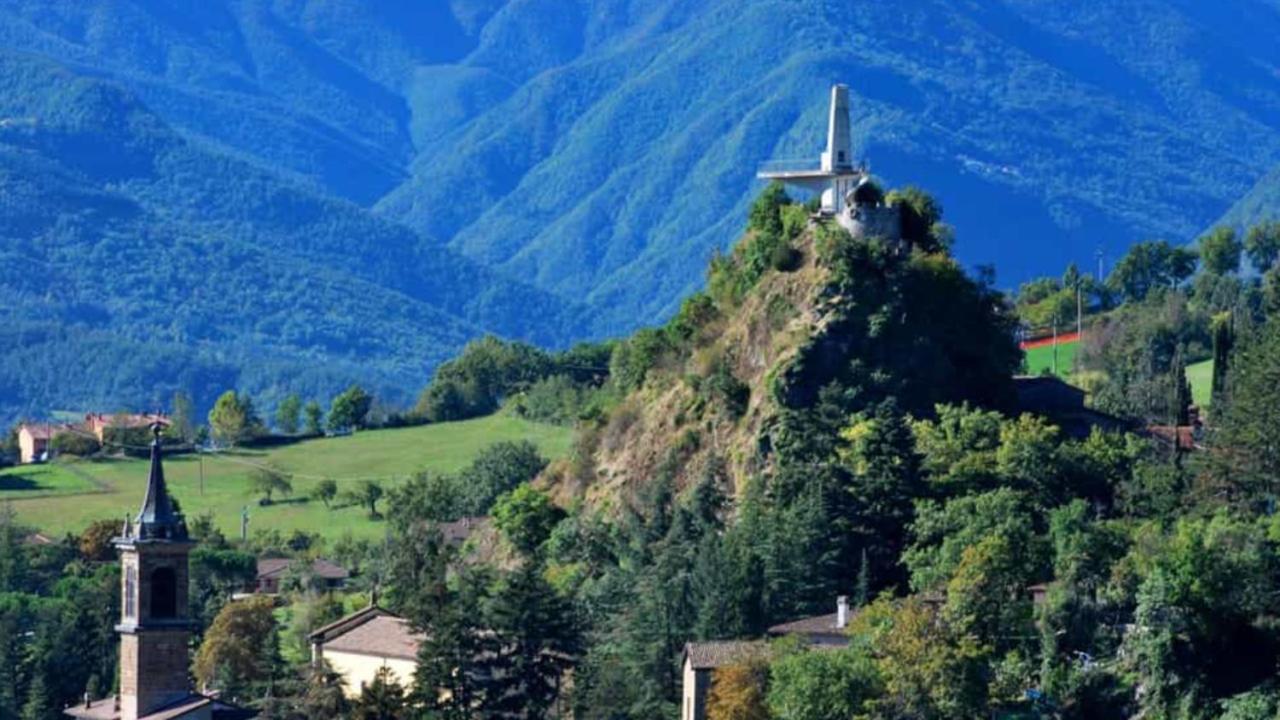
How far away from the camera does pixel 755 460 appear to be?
10506cm

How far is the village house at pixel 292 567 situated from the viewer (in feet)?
413

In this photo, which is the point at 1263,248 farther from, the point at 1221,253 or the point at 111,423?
the point at 111,423

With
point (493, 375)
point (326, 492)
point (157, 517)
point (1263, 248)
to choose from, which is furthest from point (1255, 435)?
point (493, 375)

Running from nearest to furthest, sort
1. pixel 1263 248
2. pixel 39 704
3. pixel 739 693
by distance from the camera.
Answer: pixel 739 693
pixel 39 704
pixel 1263 248

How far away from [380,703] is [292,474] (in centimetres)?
7385

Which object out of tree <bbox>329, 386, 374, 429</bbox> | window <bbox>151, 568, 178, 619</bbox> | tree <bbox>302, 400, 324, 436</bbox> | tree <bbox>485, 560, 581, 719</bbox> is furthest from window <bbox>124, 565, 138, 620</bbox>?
tree <bbox>329, 386, 374, 429</bbox>

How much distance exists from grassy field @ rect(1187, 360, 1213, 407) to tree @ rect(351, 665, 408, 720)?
4620cm

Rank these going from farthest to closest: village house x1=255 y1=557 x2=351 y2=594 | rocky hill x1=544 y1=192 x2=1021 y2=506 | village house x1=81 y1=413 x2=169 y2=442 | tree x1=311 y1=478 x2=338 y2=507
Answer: village house x1=81 y1=413 x2=169 y2=442
tree x1=311 y1=478 x2=338 y2=507
village house x1=255 y1=557 x2=351 y2=594
rocky hill x1=544 y1=192 x2=1021 y2=506

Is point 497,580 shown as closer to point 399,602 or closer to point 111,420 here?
point 399,602

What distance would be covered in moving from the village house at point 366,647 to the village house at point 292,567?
2691 cm

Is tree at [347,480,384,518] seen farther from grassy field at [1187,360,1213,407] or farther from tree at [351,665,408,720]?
tree at [351,665,408,720]

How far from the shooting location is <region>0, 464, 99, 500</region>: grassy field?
154 m

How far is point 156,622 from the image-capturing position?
78.4m

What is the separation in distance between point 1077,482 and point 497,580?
1753cm
